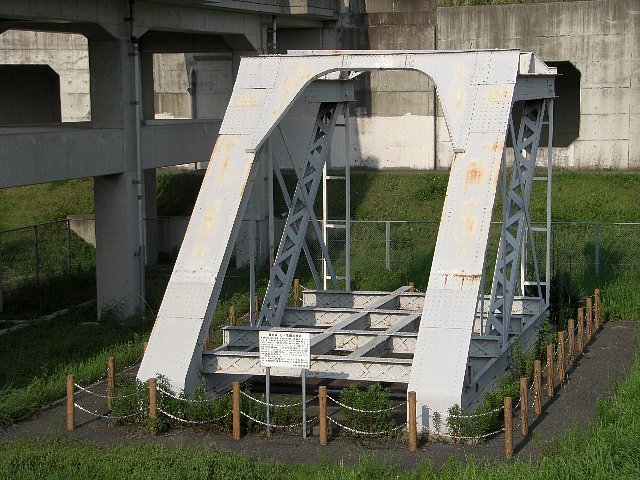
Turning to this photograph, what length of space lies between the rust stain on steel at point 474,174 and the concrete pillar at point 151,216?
1629cm

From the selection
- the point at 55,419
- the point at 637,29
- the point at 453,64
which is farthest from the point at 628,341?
the point at 637,29

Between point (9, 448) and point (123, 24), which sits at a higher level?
point (123, 24)

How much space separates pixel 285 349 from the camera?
15.7 m

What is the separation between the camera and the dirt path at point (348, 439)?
48.3 ft

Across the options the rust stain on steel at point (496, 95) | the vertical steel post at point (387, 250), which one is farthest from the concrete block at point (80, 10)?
the vertical steel post at point (387, 250)

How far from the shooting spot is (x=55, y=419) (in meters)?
17.1

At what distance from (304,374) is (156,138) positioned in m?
Answer: 11.6

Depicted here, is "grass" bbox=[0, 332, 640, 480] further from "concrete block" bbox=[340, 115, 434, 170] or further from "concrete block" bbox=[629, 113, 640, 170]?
"concrete block" bbox=[340, 115, 434, 170]

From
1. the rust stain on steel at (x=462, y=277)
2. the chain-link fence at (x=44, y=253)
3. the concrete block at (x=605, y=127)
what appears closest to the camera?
the rust stain on steel at (x=462, y=277)

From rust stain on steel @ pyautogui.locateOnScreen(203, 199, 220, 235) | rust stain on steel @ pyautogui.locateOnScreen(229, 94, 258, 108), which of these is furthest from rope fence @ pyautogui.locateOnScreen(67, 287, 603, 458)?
rust stain on steel @ pyautogui.locateOnScreen(229, 94, 258, 108)

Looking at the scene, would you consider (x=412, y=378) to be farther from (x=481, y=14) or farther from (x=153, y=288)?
(x=481, y=14)

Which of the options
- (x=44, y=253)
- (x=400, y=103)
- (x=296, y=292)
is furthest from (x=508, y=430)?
(x=400, y=103)

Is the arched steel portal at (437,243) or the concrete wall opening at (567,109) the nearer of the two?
the arched steel portal at (437,243)

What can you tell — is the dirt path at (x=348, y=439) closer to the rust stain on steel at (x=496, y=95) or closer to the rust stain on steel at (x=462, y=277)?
the rust stain on steel at (x=462, y=277)
